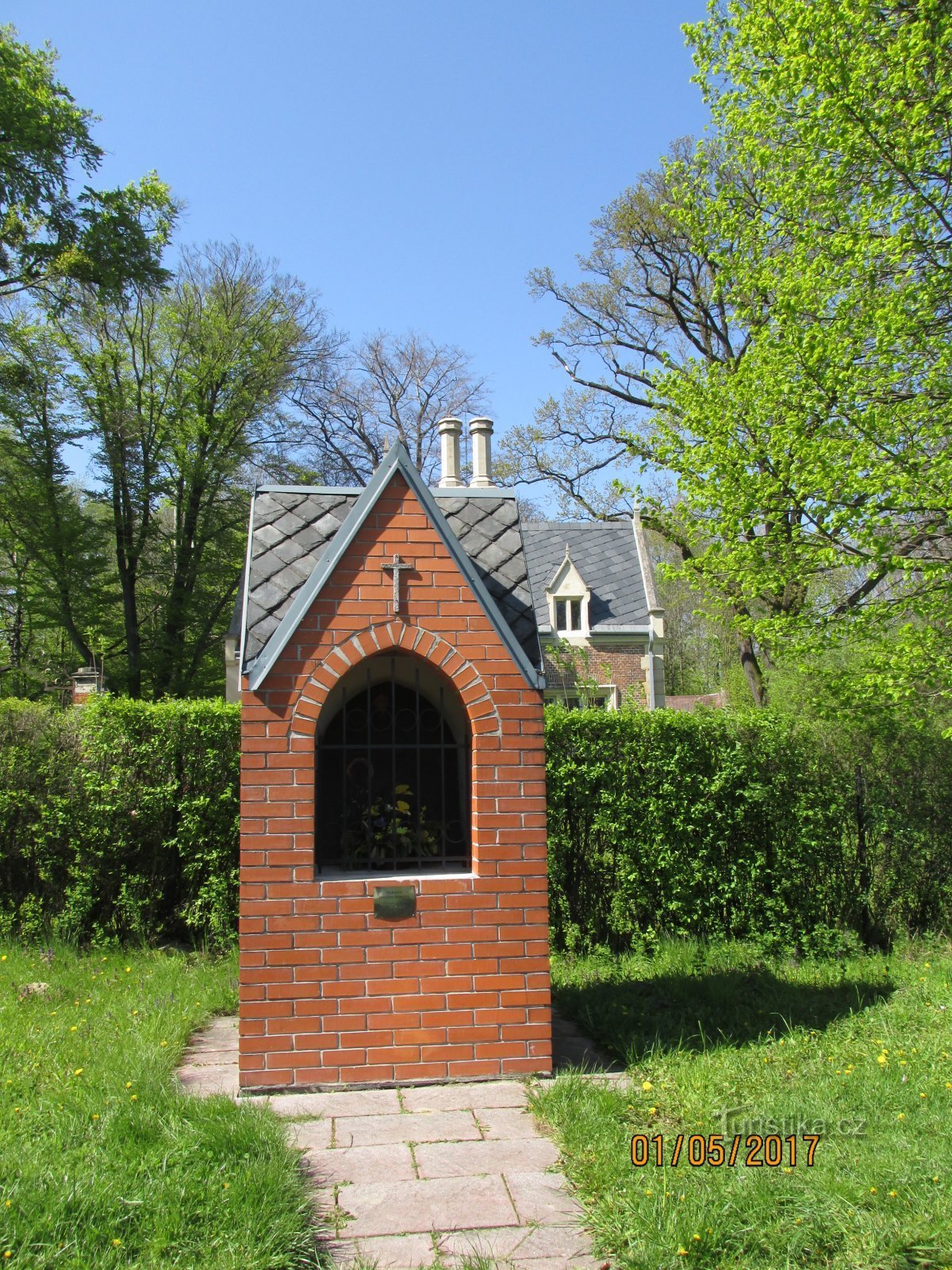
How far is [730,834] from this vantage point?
8.68 m

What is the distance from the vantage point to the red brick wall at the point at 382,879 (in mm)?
5105

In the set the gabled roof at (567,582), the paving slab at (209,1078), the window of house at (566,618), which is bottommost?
the paving slab at (209,1078)

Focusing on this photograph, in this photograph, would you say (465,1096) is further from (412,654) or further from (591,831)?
(591,831)

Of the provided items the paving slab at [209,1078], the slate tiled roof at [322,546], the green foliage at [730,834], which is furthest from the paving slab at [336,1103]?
the green foliage at [730,834]

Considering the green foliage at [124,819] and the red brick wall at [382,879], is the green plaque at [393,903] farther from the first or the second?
the green foliage at [124,819]

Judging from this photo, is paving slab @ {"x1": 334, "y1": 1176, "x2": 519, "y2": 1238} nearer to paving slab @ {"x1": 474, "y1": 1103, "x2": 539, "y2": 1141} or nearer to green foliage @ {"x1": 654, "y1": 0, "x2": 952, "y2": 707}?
paving slab @ {"x1": 474, "y1": 1103, "x2": 539, "y2": 1141}

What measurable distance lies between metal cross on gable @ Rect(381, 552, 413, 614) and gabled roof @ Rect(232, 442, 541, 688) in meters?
Answer: 0.25

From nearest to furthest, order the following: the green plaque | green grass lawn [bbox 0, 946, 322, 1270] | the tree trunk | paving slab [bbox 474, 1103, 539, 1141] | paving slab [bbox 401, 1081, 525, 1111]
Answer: green grass lawn [bbox 0, 946, 322, 1270]
paving slab [bbox 474, 1103, 539, 1141]
paving slab [bbox 401, 1081, 525, 1111]
the green plaque
the tree trunk

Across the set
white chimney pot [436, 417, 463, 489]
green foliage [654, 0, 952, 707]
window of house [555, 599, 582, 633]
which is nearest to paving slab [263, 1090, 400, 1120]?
white chimney pot [436, 417, 463, 489]

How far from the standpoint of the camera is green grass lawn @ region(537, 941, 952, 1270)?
11.2ft

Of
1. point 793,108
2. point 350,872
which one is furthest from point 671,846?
point 793,108

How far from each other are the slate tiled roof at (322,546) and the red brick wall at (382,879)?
0.97 feet
